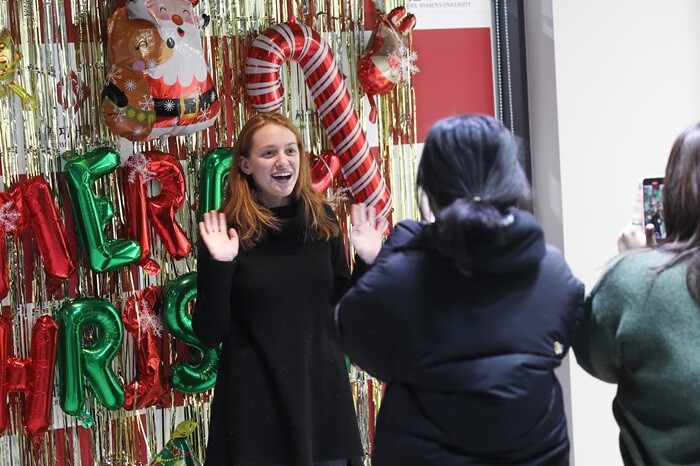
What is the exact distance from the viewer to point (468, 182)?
185 centimetres

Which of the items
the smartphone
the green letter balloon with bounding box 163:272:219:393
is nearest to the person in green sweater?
the smartphone

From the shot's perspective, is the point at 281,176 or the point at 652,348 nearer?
the point at 652,348

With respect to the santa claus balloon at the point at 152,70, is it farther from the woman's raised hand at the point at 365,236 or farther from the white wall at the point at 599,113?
the white wall at the point at 599,113

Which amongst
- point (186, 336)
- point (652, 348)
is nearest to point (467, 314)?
point (652, 348)

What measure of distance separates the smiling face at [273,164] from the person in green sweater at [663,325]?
43.7 inches

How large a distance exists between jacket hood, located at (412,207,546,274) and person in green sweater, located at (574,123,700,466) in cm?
17

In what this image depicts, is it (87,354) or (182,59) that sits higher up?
(182,59)

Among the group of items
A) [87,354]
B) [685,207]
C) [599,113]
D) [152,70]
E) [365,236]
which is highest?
[152,70]

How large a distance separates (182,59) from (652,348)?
1.65 m

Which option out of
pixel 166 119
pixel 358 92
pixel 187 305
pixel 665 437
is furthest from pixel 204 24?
pixel 665 437

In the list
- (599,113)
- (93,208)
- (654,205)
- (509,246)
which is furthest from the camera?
(599,113)

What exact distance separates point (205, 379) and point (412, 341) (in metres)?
1.51

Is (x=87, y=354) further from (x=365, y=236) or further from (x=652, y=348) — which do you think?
(x=652, y=348)

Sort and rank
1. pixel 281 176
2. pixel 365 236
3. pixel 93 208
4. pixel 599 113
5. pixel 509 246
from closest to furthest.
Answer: pixel 509 246
pixel 365 236
pixel 281 176
pixel 93 208
pixel 599 113
